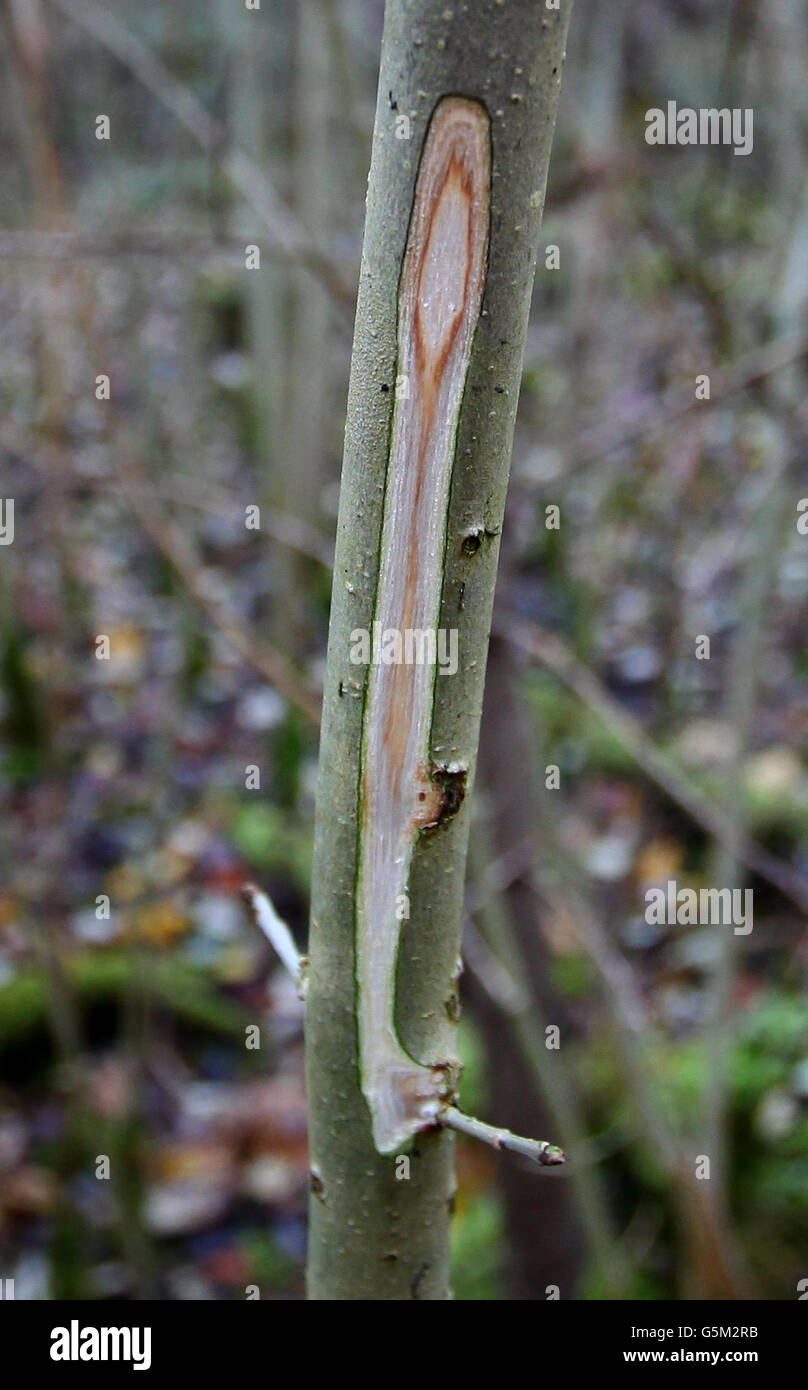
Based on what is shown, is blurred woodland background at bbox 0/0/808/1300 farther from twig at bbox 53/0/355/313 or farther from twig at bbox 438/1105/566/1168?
twig at bbox 438/1105/566/1168

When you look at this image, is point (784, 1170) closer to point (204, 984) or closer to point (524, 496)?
point (524, 496)

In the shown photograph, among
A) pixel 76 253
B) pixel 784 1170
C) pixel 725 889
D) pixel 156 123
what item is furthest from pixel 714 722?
pixel 156 123

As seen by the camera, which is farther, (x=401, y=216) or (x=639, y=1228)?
(x=639, y=1228)

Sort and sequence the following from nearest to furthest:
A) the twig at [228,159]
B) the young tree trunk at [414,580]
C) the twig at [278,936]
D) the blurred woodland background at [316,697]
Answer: the young tree trunk at [414,580], the twig at [278,936], the twig at [228,159], the blurred woodland background at [316,697]

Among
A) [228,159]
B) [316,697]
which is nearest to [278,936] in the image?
[316,697]

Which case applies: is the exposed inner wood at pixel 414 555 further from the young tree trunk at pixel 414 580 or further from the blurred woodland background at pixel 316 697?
the blurred woodland background at pixel 316 697

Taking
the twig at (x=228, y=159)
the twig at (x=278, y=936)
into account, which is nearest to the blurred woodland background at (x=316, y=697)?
the twig at (x=228, y=159)
